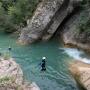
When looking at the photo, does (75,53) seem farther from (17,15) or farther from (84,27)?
(17,15)

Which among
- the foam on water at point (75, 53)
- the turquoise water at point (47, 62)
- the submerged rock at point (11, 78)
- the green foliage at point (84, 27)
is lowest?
the turquoise water at point (47, 62)

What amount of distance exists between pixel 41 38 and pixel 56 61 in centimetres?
952

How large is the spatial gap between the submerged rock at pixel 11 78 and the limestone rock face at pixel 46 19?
15.3 m

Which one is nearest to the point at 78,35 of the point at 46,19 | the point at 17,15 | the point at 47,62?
the point at 46,19

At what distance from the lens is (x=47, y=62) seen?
27062 millimetres

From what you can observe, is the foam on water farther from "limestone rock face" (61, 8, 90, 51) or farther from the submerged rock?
the submerged rock

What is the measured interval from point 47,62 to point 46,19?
10.1 metres

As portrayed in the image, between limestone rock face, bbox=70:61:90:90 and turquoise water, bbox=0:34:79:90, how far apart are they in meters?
0.54

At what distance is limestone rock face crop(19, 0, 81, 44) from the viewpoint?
3519 cm

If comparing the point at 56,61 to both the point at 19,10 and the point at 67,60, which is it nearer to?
the point at 67,60

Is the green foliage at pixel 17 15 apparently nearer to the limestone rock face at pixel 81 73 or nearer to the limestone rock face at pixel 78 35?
the limestone rock face at pixel 78 35

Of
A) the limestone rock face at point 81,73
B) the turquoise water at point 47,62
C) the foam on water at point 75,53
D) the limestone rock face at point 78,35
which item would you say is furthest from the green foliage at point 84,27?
the limestone rock face at point 81,73

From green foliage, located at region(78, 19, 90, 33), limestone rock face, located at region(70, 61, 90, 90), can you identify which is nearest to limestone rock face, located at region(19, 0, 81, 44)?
green foliage, located at region(78, 19, 90, 33)

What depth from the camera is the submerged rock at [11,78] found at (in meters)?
14.4
